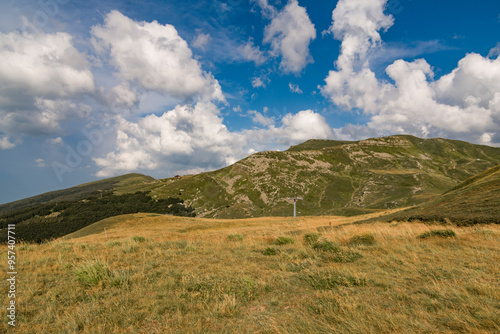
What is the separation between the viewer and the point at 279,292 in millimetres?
6754

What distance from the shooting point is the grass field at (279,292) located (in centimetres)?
477

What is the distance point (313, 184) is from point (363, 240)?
154 metres

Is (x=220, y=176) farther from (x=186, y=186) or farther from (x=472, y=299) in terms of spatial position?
(x=472, y=299)

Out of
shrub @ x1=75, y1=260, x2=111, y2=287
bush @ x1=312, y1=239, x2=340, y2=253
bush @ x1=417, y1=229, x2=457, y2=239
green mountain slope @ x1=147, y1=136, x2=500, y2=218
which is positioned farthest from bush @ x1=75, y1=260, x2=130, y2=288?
green mountain slope @ x1=147, y1=136, x2=500, y2=218

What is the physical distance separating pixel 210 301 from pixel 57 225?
169486 millimetres

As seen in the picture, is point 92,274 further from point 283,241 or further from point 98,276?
point 283,241

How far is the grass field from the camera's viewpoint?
4770 millimetres

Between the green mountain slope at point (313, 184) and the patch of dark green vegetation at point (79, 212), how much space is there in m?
12.6

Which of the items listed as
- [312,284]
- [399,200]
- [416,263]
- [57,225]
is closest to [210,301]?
[312,284]

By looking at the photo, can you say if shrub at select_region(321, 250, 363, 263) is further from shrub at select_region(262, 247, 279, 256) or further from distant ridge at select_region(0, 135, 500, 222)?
distant ridge at select_region(0, 135, 500, 222)

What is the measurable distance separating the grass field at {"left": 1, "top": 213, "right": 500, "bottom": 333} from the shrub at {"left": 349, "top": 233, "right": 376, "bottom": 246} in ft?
3.85

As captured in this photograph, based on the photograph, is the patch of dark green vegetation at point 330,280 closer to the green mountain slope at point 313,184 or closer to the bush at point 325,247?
the bush at point 325,247

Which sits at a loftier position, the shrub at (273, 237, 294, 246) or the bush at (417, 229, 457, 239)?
the bush at (417, 229, 457, 239)

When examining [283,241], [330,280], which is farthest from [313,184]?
[330,280]
